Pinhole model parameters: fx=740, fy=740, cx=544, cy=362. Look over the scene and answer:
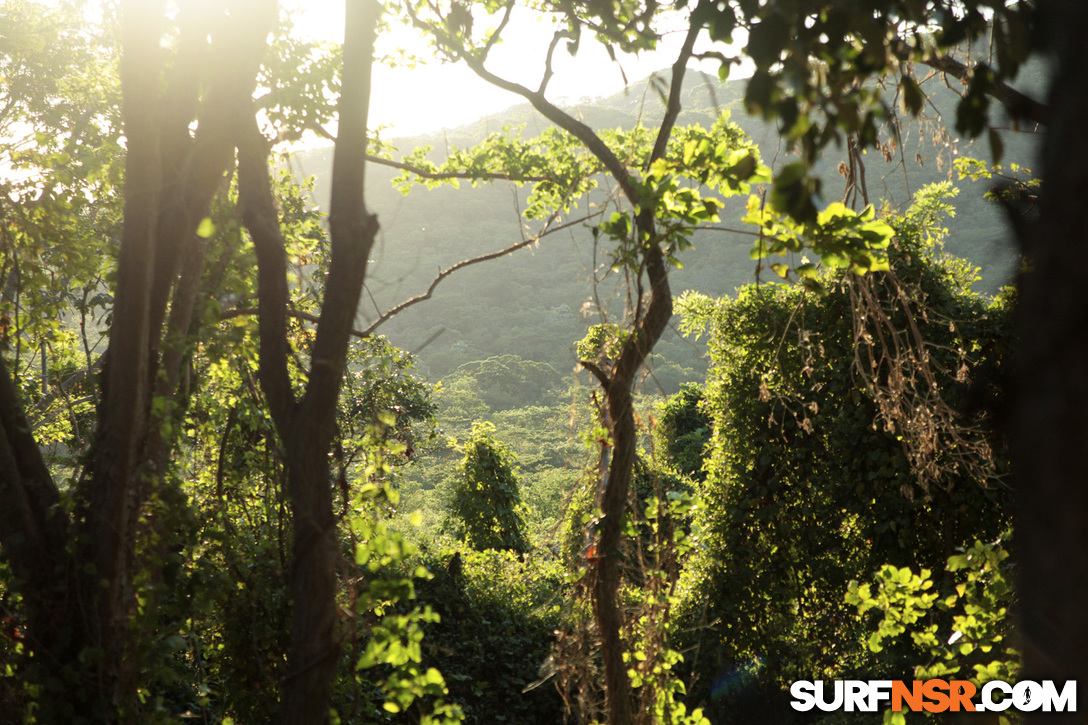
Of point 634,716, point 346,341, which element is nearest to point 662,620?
point 634,716

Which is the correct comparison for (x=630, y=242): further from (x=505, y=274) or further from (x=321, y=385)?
(x=505, y=274)

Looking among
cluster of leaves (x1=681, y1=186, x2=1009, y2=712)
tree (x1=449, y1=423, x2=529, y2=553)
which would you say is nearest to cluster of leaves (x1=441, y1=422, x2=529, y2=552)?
tree (x1=449, y1=423, x2=529, y2=553)

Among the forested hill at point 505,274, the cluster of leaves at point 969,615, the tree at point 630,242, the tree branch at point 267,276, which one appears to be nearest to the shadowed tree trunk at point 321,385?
the tree branch at point 267,276

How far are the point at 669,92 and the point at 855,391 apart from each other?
4060mm

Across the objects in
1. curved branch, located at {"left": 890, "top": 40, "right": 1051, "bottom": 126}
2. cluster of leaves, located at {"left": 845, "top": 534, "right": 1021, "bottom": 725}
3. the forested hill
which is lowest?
cluster of leaves, located at {"left": 845, "top": 534, "right": 1021, "bottom": 725}

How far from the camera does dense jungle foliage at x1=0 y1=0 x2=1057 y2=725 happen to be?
1863 millimetres

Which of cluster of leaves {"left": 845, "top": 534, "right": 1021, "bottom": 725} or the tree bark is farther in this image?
cluster of leaves {"left": 845, "top": 534, "right": 1021, "bottom": 725}

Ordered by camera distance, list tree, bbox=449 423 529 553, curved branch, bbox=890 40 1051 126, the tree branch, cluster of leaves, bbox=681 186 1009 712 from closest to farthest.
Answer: curved branch, bbox=890 40 1051 126 → the tree branch → cluster of leaves, bbox=681 186 1009 712 → tree, bbox=449 423 529 553

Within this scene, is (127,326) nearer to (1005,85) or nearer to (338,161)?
(338,161)

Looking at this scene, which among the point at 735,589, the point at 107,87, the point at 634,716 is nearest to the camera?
the point at 634,716

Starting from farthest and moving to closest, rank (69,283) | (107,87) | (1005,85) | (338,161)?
(107,87), (69,283), (1005,85), (338,161)

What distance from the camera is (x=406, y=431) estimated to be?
4.51 m

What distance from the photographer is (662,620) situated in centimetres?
261

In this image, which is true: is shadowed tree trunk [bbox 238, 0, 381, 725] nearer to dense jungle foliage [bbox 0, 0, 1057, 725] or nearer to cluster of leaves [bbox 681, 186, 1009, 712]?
dense jungle foliage [bbox 0, 0, 1057, 725]
